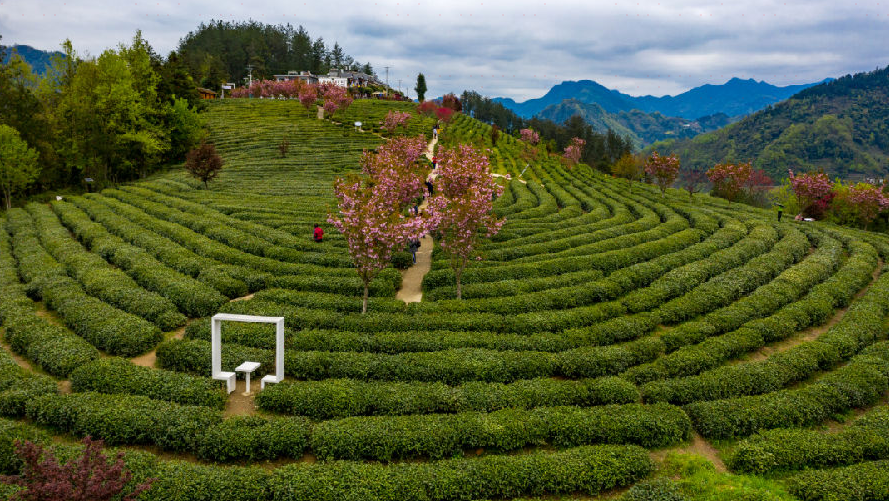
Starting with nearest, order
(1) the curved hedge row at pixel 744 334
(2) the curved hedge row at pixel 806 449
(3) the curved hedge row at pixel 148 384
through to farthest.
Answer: (2) the curved hedge row at pixel 806 449
(3) the curved hedge row at pixel 148 384
(1) the curved hedge row at pixel 744 334

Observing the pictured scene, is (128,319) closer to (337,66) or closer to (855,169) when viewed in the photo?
(337,66)

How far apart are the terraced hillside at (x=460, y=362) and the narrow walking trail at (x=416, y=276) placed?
767 mm

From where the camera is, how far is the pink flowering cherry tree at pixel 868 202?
121 feet

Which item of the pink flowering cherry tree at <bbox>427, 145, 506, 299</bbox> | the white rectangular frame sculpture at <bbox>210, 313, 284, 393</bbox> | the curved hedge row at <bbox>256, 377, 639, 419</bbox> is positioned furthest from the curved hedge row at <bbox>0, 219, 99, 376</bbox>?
the pink flowering cherry tree at <bbox>427, 145, 506, 299</bbox>

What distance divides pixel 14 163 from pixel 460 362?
4672 centimetres

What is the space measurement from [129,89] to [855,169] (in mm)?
197855

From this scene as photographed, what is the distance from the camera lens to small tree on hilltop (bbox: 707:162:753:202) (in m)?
45.1

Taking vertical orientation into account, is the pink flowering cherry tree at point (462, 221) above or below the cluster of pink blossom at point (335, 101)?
below

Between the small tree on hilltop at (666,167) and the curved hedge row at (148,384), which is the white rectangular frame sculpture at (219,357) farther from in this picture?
the small tree on hilltop at (666,167)

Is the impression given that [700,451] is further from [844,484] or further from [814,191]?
[814,191]

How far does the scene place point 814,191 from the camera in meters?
39.6

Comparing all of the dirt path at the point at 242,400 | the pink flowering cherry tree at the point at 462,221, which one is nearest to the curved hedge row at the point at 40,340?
the dirt path at the point at 242,400

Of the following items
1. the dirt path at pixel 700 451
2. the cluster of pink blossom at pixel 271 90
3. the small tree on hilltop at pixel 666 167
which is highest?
the cluster of pink blossom at pixel 271 90

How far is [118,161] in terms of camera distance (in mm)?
48781
